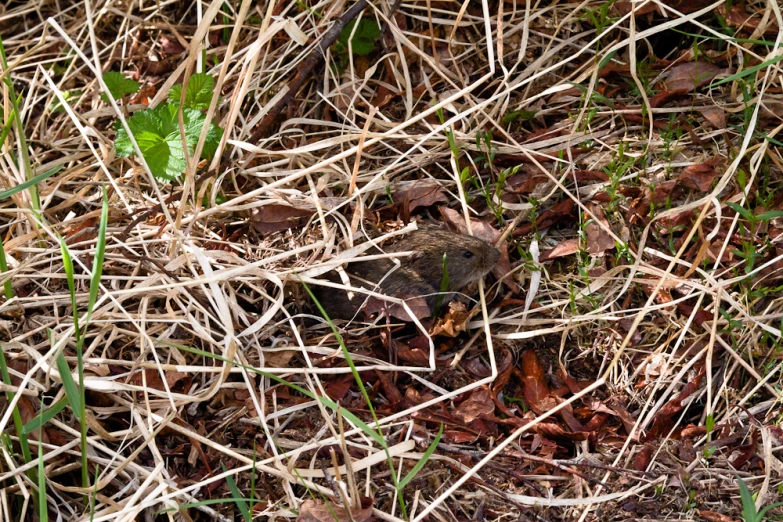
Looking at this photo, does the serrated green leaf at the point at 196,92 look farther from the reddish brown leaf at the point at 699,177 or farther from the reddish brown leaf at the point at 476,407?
the reddish brown leaf at the point at 699,177

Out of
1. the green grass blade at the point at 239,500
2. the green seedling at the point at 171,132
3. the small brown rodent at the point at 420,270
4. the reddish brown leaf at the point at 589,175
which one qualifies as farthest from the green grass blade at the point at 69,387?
the reddish brown leaf at the point at 589,175

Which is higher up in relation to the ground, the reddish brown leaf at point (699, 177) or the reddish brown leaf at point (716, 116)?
the reddish brown leaf at point (716, 116)

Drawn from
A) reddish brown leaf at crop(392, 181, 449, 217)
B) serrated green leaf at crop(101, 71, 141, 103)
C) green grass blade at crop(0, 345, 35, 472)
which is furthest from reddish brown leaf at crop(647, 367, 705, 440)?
serrated green leaf at crop(101, 71, 141, 103)

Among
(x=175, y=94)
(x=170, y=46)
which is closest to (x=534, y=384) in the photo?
(x=175, y=94)

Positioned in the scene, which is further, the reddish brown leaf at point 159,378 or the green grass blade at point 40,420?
the reddish brown leaf at point 159,378

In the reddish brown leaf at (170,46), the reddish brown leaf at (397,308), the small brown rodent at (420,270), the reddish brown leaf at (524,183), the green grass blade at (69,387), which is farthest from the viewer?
the reddish brown leaf at (170,46)

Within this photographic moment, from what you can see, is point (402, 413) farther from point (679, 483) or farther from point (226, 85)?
point (226, 85)
